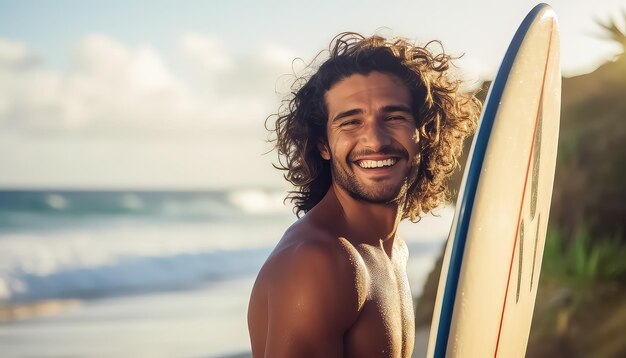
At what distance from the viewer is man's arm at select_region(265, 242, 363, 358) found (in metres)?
1.93

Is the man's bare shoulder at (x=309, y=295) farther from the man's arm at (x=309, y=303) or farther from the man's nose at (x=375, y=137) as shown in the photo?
the man's nose at (x=375, y=137)

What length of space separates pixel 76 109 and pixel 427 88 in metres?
30.9

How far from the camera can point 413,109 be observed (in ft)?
7.61

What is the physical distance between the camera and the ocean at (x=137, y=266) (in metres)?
10.8

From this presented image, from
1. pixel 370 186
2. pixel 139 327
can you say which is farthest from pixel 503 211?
pixel 139 327

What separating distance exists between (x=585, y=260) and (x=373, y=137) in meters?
4.44

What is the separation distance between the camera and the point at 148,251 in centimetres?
1955

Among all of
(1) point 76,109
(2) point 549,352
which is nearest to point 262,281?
(2) point 549,352

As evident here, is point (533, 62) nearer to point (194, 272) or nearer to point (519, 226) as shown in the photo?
point (519, 226)

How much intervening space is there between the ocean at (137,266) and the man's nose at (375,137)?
531 cm

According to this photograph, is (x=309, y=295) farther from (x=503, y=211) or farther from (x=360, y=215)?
(x=503, y=211)

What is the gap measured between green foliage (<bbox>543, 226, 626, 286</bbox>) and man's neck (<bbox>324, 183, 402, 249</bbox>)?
4194 millimetres

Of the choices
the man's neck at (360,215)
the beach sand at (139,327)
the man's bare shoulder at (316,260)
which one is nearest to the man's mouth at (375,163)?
the man's neck at (360,215)

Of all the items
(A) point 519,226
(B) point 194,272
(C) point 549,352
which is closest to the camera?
(A) point 519,226
